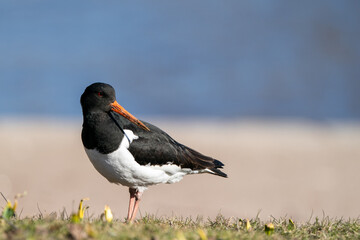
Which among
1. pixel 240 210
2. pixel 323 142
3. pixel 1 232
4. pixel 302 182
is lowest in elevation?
pixel 1 232

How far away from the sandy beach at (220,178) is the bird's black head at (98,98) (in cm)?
364

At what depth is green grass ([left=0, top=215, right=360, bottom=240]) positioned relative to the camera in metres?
4.21

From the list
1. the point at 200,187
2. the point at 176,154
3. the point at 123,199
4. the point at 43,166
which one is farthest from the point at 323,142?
the point at 176,154

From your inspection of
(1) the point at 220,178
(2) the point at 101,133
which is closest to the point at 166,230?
(2) the point at 101,133

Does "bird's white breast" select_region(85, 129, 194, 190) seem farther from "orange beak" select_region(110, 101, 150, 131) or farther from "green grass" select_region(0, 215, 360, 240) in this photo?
"green grass" select_region(0, 215, 360, 240)

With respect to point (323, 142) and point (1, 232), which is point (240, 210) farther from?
point (1, 232)

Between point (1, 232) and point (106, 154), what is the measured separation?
179 cm

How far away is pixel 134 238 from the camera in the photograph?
4242 mm

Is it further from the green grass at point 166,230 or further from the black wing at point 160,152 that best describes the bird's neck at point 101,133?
the green grass at point 166,230

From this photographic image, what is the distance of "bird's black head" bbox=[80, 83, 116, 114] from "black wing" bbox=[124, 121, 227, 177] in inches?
13.5

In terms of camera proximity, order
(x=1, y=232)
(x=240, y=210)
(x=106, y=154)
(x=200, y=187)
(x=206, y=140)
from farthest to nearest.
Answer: (x=206, y=140) → (x=200, y=187) → (x=240, y=210) → (x=106, y=154) → (x=1, y=232)

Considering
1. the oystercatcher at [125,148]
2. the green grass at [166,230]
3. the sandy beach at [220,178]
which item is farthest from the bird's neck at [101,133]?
the sandy beach at [220,178]

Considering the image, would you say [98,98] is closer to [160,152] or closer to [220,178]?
[160,152]

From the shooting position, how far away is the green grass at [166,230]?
421cm
